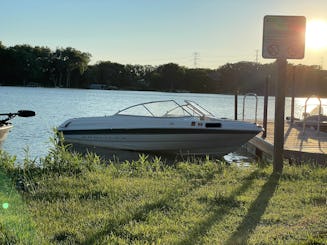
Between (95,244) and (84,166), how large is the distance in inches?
159

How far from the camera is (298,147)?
463 inches

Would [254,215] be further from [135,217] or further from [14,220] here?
[14,220]

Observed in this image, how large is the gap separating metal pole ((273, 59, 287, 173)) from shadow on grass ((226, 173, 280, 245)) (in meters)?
0.94

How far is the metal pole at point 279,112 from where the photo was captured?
24.1ft

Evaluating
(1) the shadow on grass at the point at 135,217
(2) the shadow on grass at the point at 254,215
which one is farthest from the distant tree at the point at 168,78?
(1) the shadow on grass at the point at 135,217

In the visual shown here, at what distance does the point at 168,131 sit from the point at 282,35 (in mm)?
7428

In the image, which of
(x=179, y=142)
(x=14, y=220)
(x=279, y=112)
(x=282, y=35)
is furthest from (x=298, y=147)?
(x=14, y=220)

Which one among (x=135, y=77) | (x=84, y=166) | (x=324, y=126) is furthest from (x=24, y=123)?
(x=135, y=77)

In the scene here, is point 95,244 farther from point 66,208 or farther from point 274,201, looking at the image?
point 274,201

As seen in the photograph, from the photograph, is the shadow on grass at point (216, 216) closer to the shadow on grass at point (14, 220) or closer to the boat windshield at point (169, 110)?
the shadow on grass at point (14, 220)

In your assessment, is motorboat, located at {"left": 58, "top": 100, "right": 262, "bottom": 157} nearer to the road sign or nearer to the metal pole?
the metal pole

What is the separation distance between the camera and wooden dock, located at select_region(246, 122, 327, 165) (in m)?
10.6

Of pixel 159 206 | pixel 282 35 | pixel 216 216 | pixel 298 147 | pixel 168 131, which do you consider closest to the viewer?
pixel 216 216

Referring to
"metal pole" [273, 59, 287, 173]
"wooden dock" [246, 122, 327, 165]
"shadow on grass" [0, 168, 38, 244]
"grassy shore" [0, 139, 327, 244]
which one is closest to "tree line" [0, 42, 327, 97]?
"wooden dock" [246, 122, 327, 165]
